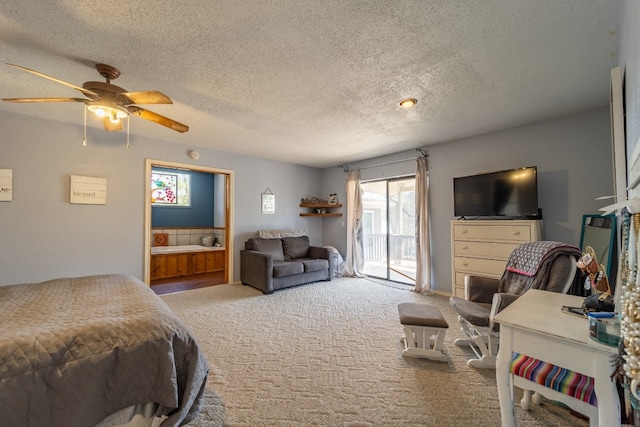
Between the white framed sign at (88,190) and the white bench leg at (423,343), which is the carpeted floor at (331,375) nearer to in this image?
the white bench leg at (423,343)

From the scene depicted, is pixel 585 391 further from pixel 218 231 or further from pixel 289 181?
pixel 218 231

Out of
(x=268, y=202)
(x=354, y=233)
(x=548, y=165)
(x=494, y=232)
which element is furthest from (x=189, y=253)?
(x=548, y=165)

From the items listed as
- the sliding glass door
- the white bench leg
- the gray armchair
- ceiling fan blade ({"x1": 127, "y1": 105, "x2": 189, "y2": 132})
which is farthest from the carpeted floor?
ceiling fan blade ({"x1": 127, "y1": 105, "x2": 189, "y2": 132})

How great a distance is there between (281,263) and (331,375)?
2.64 metres

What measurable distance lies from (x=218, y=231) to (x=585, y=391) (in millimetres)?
6782

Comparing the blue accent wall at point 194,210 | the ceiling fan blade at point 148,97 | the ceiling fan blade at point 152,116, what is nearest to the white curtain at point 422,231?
the ceiling fan blade at point 152,116

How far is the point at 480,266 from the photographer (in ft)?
11.1

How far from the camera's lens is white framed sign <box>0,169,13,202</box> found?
299 centimetres

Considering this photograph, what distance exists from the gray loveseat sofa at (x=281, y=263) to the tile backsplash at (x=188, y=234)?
6.93 ft

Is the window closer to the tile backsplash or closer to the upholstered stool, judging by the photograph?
the tile backsplash

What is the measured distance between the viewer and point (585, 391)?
1148mm

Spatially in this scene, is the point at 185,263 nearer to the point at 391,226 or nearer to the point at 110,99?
the point at 110,99

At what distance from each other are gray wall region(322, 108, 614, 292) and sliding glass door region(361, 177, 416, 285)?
65 cm

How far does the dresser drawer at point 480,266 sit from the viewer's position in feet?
10.6
